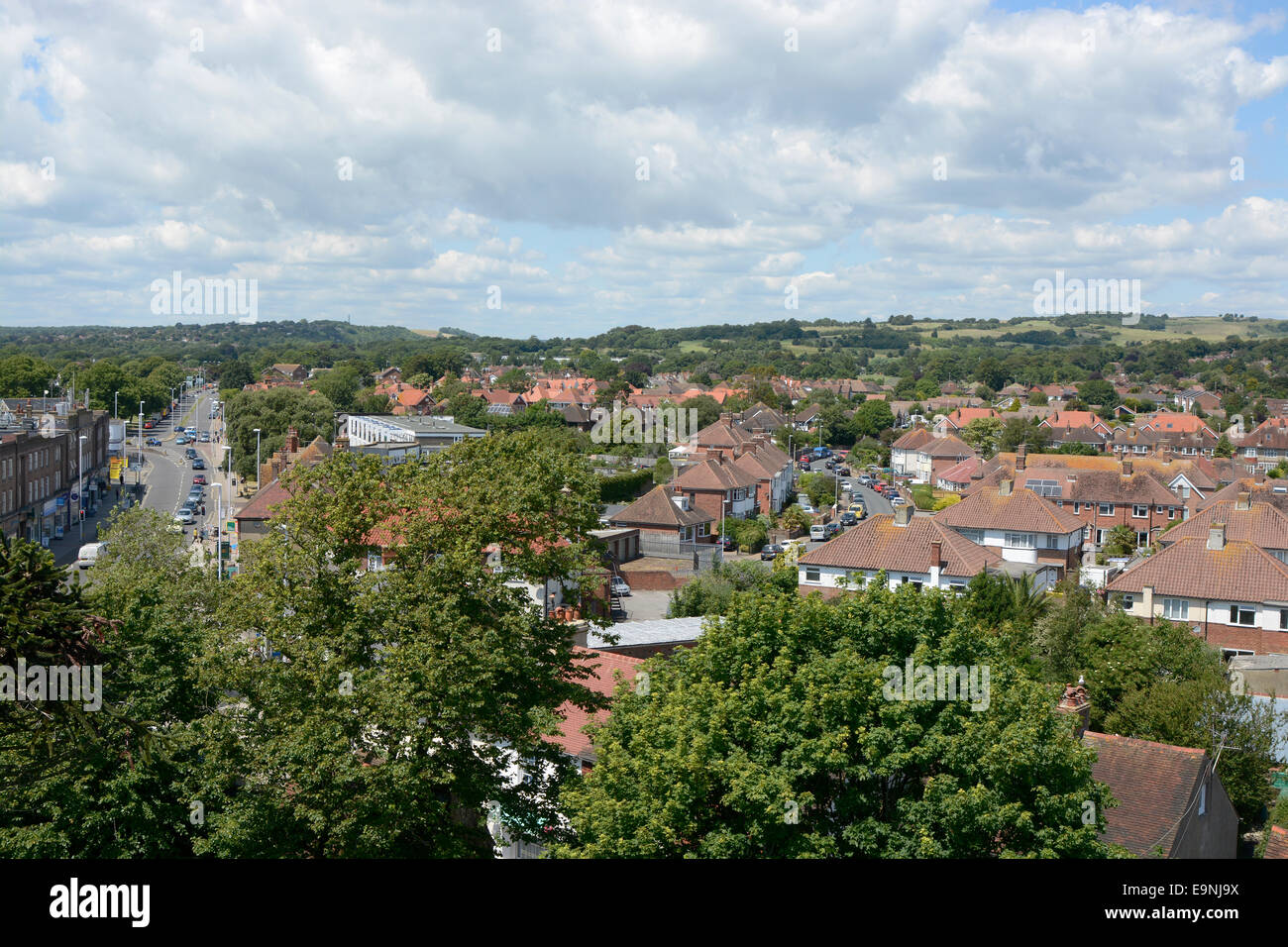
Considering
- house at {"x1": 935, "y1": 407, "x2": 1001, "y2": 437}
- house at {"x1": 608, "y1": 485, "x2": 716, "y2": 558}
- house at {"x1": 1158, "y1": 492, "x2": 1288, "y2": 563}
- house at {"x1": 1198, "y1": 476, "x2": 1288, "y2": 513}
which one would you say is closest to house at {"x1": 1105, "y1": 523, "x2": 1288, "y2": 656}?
house at {"x1": 1158, "y1": 492, "x2": 1288, "y2": 563}

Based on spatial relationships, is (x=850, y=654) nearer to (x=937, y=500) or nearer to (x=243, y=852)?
(x=243, y=852)

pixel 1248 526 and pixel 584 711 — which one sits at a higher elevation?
pixel 1248 526

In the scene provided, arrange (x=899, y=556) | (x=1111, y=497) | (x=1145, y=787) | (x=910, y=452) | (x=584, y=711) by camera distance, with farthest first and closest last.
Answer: (x=910, y=452)
(x=1111, y=497)
(x=899, y=556)
(x=584, y=711)
(x=1145, y=787)

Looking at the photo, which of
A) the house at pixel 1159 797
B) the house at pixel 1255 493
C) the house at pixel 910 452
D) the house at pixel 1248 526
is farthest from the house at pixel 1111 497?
the house at pixel 1159 797

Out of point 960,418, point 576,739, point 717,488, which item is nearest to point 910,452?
point 960,418

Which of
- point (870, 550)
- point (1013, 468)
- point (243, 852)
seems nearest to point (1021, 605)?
point (870, 550)

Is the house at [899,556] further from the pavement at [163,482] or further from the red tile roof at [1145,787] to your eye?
the pavement at [163,482]

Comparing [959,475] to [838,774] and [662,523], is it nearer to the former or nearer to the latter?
[662,523]

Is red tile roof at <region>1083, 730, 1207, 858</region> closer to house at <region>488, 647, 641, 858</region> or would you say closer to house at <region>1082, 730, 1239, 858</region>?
house at <region>1082, 730, 1239, 858</region>
